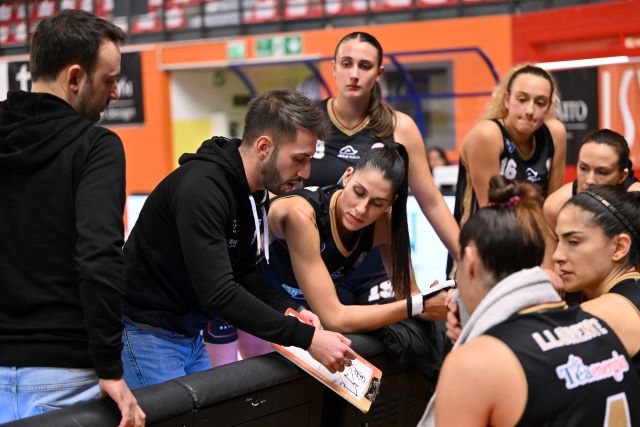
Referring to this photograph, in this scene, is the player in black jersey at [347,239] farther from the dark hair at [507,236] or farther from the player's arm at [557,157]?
the player's arm at [557,157]

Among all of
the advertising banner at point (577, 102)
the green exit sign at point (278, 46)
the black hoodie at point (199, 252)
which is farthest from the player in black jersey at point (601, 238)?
the green exit sign at point (278, 46)

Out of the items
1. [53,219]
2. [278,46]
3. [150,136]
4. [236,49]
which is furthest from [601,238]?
[150,136]

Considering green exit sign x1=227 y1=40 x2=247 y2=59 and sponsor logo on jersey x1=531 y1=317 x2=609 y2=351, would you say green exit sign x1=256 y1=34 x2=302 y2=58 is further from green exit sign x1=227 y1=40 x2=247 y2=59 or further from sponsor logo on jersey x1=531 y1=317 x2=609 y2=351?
sponsor logo on jersey x1=531 y1=317 x2=609 y2=351

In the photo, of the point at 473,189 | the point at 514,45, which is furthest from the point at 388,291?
the point at 514,45

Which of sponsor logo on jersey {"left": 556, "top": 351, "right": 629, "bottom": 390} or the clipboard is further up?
sponsor logo on jersey {"left": 556, "top": 351, "right": 629, "bottom": 390}

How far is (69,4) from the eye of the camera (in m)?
18.4

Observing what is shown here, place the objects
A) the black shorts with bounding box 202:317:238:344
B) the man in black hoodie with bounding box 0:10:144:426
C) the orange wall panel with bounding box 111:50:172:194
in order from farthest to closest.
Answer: the orange wall panel with bounding box 111:50:172:194 → the black shorts with bounding box 202:317:238:344 → the man in black hoodie with bounding box 0:10:144:426

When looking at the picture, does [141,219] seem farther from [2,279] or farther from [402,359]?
[402,359]

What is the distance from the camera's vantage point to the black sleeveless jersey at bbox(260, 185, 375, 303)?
3166mm

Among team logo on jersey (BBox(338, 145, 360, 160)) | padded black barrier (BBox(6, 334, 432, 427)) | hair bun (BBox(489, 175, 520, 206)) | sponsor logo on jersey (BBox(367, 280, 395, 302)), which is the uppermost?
team logo on jersey (BBox(338, 145, 360, 160))

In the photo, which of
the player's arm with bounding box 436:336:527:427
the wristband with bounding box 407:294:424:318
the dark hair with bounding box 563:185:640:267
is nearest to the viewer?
the player's arm with bounding box 436:336:527:427

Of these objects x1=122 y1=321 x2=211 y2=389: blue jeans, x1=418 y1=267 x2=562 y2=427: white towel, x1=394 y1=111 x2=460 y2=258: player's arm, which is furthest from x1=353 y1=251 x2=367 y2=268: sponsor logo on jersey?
x1=418 y1=267 x2=562 y2=427: white towel

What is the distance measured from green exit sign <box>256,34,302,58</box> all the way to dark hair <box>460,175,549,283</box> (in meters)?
12.9

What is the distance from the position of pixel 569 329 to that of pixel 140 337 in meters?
1.38
